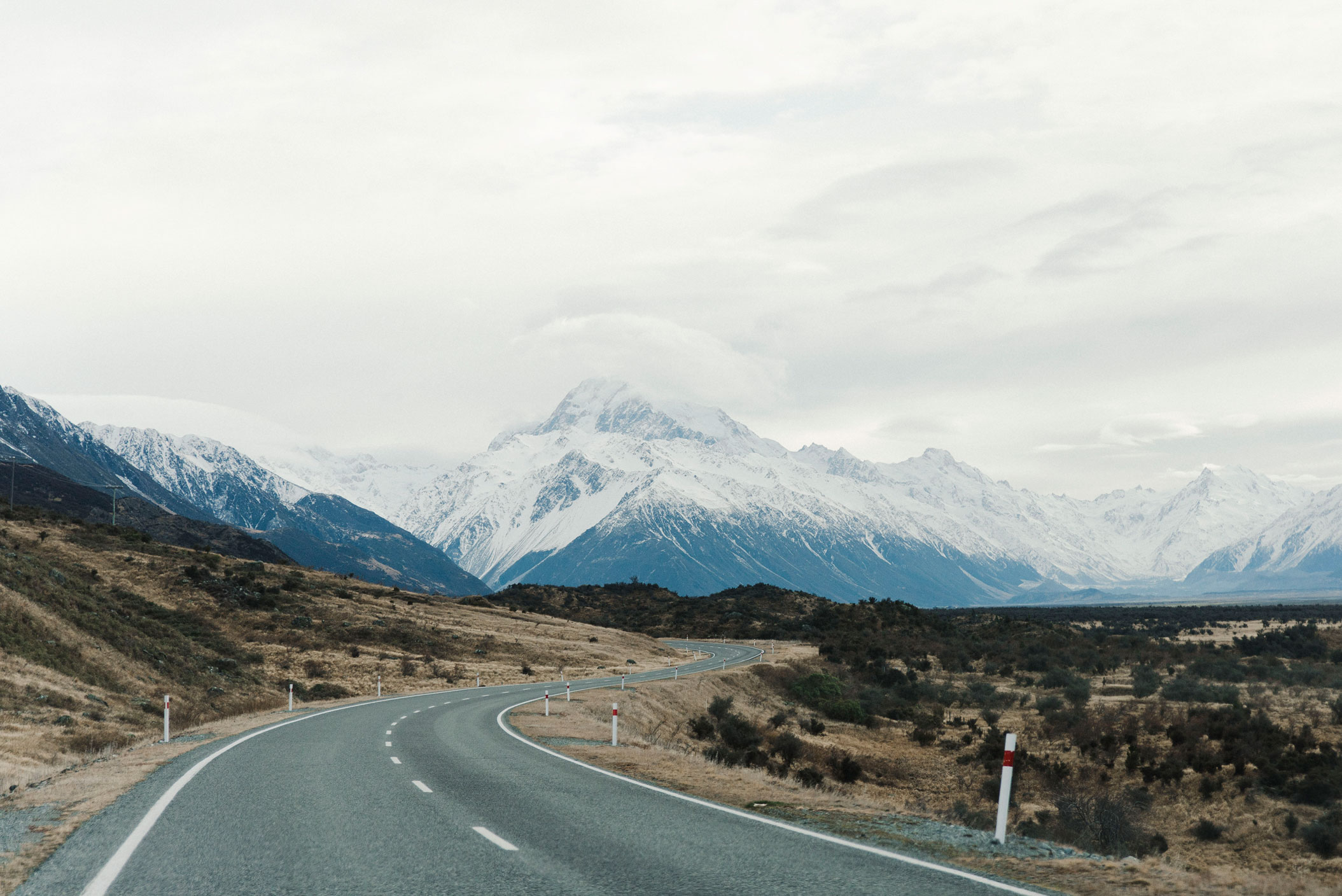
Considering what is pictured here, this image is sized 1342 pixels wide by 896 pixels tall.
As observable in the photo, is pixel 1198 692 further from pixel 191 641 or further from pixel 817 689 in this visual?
pixel 191 641

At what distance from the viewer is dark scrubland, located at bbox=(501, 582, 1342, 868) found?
22.4m

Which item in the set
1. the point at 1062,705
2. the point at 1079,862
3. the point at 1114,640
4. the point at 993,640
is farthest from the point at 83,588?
A: the point at 1114,640

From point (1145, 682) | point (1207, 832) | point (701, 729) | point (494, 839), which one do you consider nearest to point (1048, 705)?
point (1145, 682)

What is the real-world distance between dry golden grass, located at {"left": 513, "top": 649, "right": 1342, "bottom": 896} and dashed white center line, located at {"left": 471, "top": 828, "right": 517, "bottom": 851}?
172 inches

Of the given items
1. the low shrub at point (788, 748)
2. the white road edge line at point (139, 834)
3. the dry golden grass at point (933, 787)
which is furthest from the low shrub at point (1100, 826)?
the white road edge line at point (139, 834)

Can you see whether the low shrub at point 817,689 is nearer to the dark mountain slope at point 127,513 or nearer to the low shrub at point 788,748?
the low shrub at point 788,748

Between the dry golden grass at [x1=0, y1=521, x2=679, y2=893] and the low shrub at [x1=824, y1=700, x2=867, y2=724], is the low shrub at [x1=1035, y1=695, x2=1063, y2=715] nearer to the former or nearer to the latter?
the low shrub at [x1=824, y1=700, x2=867, y2=724]

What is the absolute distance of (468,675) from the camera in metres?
54.2

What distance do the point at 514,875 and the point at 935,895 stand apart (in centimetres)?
351

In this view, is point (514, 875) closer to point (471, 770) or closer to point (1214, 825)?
point (471, 770)

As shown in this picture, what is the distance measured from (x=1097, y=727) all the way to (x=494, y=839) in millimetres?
31552

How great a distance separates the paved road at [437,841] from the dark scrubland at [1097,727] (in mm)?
5406

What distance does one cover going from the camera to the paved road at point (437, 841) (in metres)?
8.20

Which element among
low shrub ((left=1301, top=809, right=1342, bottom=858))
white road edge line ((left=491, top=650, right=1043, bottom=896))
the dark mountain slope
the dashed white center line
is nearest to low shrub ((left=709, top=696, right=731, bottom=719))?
white road edge line ((left=491, top=650, right=1043, bottom=896))
